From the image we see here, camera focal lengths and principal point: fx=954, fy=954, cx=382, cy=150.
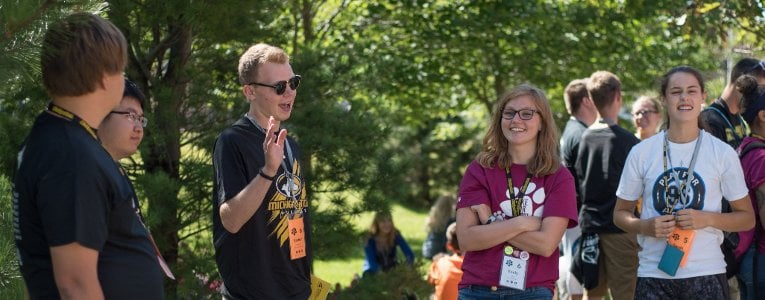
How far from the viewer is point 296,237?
4.06 meters

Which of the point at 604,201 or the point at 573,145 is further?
the point at 573,145

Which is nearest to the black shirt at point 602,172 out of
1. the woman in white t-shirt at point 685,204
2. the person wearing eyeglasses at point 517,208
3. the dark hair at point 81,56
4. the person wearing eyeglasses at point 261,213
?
the woman in white t-shirt at point 685,204

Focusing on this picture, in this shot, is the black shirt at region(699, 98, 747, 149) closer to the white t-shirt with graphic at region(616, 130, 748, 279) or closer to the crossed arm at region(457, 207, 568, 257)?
the white t-shirt with graphic at region(616, 130, 748, 279)

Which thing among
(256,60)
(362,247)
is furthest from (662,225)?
(362,247)

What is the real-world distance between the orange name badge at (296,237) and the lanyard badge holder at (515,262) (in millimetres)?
930

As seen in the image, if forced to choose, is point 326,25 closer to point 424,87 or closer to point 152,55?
point 424,87

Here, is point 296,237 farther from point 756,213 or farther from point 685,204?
point 756,213

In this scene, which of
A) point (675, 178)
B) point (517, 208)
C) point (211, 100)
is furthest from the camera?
point (211, 100)

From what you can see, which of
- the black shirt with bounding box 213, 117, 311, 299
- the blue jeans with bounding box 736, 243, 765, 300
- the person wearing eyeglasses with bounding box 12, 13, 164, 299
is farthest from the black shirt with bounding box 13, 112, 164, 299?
the blue jeans with bounding box 736, 243, 765, 300

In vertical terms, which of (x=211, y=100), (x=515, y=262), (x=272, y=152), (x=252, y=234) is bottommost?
(x=515, y=262)

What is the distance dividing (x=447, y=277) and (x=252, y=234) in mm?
3828

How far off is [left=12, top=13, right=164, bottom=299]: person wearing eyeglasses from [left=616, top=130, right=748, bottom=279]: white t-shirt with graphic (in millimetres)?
2801

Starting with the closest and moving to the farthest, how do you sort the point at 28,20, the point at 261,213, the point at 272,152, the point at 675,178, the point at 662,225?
1. the point at 28,20
2. the point at 272,152
3. the point at 261,213
4. the point at 662,225
5. the point at 675,178

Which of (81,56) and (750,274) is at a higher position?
(81,56)
